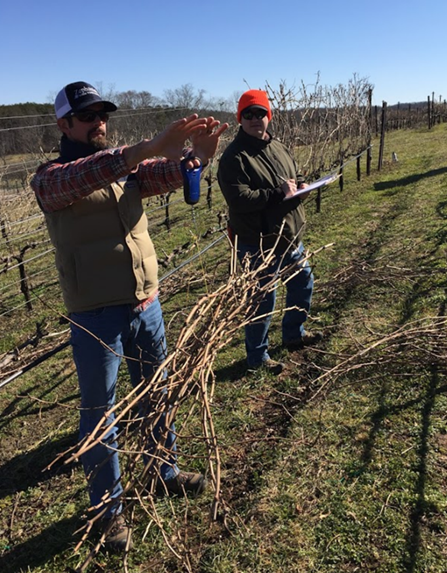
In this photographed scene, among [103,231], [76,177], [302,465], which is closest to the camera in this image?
[76,177]

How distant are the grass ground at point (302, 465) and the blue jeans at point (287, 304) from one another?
0.18 meters

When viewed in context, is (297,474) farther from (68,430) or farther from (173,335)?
(173,335)

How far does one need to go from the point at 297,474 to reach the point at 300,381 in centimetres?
85

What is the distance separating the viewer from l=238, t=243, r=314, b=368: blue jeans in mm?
2928

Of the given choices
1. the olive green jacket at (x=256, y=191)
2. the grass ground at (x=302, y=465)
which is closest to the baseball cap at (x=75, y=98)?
the grass ground at (x=302, y=465)

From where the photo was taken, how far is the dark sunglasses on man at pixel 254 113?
8.95 feet

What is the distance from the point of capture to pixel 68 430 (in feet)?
9.77

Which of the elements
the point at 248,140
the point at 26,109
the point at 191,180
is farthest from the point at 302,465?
the point at 26,109

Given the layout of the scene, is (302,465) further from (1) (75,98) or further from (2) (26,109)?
(2) (26,109)

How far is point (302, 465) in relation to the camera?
2334 millimetres

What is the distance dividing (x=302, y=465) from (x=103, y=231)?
1573 millimetres

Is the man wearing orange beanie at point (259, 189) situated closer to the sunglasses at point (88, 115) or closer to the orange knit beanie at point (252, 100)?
the orange knit beanie at point (252, 100)

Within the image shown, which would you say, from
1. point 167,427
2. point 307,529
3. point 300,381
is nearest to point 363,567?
point 307,529

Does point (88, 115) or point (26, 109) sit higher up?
point (26, 109)
